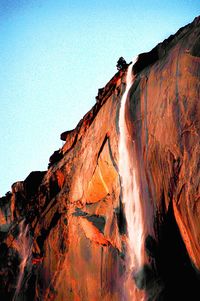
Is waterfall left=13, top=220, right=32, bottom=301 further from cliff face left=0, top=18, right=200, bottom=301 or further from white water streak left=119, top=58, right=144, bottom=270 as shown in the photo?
white water streak left=119, top=58, right=144, bottom=270

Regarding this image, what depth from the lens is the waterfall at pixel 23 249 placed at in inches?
676

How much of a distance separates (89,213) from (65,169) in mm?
3880

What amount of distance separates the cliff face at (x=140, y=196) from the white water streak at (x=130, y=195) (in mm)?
174

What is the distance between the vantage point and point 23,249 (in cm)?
1839

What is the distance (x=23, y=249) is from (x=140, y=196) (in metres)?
11.0

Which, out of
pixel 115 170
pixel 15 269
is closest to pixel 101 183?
pixel 115 170

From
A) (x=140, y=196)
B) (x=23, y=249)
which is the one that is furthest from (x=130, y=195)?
(x=23, y=249)

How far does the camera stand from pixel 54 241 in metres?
14.5

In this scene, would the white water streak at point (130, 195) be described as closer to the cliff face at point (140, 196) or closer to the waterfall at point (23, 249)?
the cliff face at point (140, 196)

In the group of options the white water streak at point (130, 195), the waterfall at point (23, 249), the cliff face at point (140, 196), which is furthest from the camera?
the waterfall at point (23, 249)

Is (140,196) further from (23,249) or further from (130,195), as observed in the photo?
(23,249)

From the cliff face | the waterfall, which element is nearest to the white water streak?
the cliff face

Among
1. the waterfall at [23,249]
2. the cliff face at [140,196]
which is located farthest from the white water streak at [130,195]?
the waterfall at [23,249]

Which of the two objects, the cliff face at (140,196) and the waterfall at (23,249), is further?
the waterfall at (23,249)
